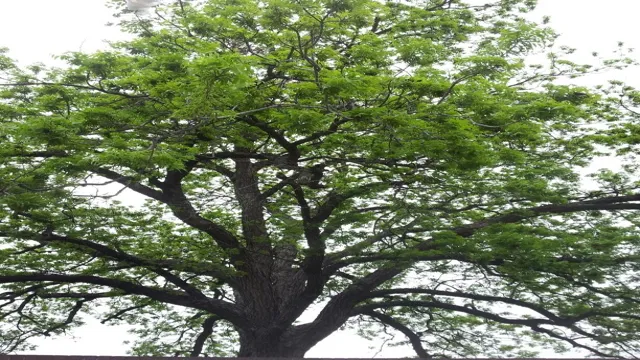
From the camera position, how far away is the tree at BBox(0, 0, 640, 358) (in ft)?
28.8

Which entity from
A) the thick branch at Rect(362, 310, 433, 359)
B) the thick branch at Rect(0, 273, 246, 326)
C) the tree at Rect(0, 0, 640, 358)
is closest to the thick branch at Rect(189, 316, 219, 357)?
the tree at Rect(0, 0, 640, 358)

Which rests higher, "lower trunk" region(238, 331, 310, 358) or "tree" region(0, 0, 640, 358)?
"tree" region(0, 0, 640, 358)

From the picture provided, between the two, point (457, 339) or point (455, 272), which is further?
point (457, 339)

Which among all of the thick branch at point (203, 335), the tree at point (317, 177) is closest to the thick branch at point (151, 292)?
the tree at point (317, 177)

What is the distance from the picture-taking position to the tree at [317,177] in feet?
28.8

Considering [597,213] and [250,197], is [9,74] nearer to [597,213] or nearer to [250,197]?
[250,197]

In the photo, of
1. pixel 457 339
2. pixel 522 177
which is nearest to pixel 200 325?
pixel 457 339

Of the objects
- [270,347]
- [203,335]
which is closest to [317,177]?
[270,347]

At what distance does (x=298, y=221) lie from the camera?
1135cm

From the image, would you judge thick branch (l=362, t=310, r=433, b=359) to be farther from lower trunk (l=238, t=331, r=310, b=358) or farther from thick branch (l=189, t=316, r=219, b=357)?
thick branch (l=189, t=316, r=219, b=357)

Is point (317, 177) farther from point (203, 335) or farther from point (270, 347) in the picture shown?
point (203, 335)

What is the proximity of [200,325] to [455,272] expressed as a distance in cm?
611

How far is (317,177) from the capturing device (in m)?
11.4

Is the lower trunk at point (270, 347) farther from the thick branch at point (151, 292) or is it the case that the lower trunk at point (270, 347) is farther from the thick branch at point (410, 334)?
the thick branch at point (410, 334)
